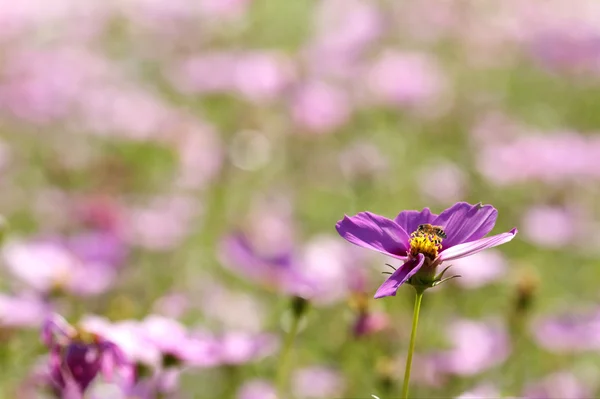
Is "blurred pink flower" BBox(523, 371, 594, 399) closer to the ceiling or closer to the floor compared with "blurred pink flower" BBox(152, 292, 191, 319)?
closer to the floor

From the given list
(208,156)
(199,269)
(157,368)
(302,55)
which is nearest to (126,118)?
(208,156)

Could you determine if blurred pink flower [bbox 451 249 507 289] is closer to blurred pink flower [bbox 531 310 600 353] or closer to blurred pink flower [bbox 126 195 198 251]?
blurred pink flower [bbox 531 310 600 353]

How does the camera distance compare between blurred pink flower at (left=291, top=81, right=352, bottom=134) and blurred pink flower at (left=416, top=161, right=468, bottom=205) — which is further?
blurred pink flower at (left=291, top=81, right=352, bottom=134)

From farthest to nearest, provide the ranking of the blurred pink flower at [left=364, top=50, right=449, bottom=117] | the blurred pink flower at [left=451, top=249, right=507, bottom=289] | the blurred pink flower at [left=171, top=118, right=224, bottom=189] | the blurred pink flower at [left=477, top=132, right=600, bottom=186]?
the blurred pink flower at [left=364, top=50, right=449, bottom=117], the blurred pink flower at [left=171, top=118, right=224, bottom=189], the blurred pink flower at [left=477, top=132, right=600, bottom=186], the blurred pink flower at [left=451, top=249, right=507, bottom=289]

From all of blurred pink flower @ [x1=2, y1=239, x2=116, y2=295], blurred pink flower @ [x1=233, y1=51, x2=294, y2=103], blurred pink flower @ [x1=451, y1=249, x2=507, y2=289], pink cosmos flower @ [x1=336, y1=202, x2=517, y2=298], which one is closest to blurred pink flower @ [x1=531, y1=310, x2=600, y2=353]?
blurred pink flower @ [x1=451, y1=249, x2=507, y2=289]

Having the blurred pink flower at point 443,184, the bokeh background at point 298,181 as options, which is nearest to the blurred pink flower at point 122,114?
the bokeh background at point 298,181

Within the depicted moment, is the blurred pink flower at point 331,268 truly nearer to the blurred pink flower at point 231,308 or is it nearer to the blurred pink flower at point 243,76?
the blurred pink flower at point 231,308
